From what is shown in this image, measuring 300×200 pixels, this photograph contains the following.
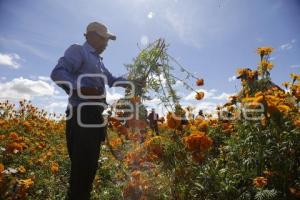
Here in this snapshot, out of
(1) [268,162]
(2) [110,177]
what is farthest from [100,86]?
(2) [110,177]

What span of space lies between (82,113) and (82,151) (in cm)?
37

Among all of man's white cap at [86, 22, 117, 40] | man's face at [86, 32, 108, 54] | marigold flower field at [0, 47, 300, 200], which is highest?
man's white cap at [86, 22, 117, 40]

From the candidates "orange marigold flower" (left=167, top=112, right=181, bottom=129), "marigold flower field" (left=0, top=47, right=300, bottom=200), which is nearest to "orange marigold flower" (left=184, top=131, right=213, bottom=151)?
"marigold flower field" (left=0, top=47, right=300, bottom=200)

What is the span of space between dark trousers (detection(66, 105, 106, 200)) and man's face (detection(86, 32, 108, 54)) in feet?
2.39

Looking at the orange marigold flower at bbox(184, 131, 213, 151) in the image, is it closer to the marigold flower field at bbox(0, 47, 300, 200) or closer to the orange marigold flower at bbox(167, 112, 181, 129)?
the marigold flower field at bbox(0, 47, 300, 200)

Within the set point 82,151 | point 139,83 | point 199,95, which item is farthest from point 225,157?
point 82,151

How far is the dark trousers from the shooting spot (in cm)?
331

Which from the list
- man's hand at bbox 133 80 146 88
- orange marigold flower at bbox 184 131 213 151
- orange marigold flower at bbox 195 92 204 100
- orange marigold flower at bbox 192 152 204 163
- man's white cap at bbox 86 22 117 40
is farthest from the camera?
orange marigold flower at bbox 195 92 204 100

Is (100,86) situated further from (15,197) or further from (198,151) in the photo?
(15,197)

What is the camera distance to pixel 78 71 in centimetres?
357

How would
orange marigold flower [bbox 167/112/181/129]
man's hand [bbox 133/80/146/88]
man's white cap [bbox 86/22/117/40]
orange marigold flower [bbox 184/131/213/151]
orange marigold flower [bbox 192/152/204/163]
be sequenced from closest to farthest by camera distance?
orange marigold flower [bbox 184/131/213/151]
orange marigold flower [bbox 192/152/204/163]
orange marigold flower [bbox 167/112/181/129]
man's white cap [bbox 86/22/117/40]
man's hand [bbox 133/80/146/88]

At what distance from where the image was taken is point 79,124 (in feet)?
11.0

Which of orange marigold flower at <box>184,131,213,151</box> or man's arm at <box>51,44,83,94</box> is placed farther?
man's arm at <box>51,44,83,94</box>

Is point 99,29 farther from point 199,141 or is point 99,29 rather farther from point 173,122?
point 199,141
